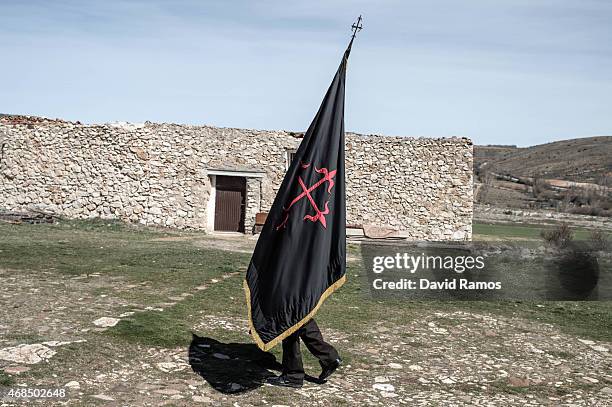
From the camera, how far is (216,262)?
12.8 metres

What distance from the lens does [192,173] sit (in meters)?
21.5

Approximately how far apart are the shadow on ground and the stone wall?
1501cm

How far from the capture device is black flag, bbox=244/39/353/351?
5359 millimetres

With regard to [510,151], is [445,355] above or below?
below

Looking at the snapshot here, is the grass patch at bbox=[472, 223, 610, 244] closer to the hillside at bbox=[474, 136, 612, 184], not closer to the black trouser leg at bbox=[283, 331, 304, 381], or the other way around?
the black trouser leg at bbox=[283, 331, 304, 381]

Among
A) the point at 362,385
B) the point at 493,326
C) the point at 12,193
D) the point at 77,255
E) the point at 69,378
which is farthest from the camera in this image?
the point at 12,193

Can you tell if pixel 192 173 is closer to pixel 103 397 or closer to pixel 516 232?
pixel 516 232

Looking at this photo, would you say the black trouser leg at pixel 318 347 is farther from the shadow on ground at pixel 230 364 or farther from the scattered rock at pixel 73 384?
the scattered rock at pixel 73 384

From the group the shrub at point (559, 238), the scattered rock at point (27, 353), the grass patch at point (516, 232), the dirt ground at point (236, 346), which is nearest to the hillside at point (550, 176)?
the grass patch at point (516, 232)

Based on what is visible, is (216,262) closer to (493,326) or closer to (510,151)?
(493,326)

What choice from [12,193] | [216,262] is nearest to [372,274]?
[216,262]

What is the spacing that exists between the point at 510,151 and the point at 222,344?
76.8 m

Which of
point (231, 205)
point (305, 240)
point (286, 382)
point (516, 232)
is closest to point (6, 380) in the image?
point (286, 382)

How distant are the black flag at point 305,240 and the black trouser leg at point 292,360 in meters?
0.22
